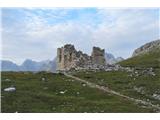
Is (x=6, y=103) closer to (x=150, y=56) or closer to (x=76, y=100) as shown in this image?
(x=76, y=100)

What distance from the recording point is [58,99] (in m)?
65.3

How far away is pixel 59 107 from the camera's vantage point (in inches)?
2371

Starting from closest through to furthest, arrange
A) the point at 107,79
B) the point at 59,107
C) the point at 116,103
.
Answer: the point at 59,107 → the point at 116,103 → the point at 107,79

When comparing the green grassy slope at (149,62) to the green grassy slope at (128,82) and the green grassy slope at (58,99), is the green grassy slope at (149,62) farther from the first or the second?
the green grassy slope at (58,99)

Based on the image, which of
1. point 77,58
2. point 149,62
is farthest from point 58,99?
point 77,58

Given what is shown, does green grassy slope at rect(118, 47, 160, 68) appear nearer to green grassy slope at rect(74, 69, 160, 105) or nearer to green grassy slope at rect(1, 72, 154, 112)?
green grassy slope at rect(74, 69, 160, 105)

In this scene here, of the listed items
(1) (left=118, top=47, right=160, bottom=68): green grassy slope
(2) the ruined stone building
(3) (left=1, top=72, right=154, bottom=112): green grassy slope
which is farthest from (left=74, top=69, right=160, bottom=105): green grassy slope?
(2) the ruined stone building

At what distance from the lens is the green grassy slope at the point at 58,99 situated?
59.3 m

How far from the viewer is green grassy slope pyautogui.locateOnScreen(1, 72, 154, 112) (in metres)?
59.3

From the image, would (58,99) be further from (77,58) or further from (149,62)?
(77,58)

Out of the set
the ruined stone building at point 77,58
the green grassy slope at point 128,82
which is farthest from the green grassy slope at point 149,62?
the green grassy slope at point 128,82
